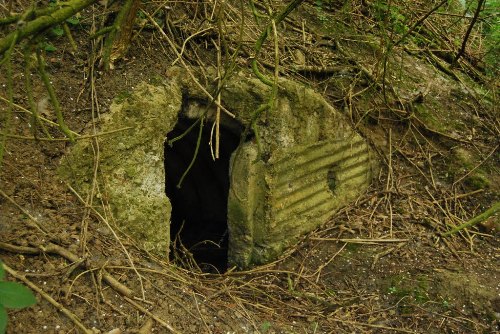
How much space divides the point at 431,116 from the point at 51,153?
130 inches

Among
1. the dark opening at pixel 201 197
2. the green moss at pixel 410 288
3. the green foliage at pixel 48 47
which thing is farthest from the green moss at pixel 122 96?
the green moss at pixel 410 288

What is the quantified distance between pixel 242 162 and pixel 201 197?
1.86m

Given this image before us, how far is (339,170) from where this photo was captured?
15.0 ft

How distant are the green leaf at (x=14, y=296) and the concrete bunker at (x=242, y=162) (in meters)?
1.50

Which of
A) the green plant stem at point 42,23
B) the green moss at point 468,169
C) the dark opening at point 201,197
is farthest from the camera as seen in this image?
the dark opening at point 201,197

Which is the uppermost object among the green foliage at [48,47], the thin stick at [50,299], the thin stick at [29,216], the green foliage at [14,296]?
the green foliage at [48,47]

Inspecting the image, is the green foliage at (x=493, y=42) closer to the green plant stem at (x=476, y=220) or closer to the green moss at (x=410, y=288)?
the green plant stem at (x=476, y=220)

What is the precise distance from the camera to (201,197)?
580cm

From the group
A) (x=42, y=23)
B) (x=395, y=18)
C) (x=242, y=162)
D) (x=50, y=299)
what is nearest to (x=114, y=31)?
(x=42, y=23)

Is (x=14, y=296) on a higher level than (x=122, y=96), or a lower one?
A: lower

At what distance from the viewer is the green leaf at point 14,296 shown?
Result: 5.10ft

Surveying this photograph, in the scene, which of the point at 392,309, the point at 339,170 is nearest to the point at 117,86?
the point at 339,170

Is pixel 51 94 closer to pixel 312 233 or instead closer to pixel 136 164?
pixel 136 164

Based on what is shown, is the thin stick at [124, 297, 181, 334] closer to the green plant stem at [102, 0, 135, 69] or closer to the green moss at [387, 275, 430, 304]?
the green plant stem at [102, 0, 135, 69]
